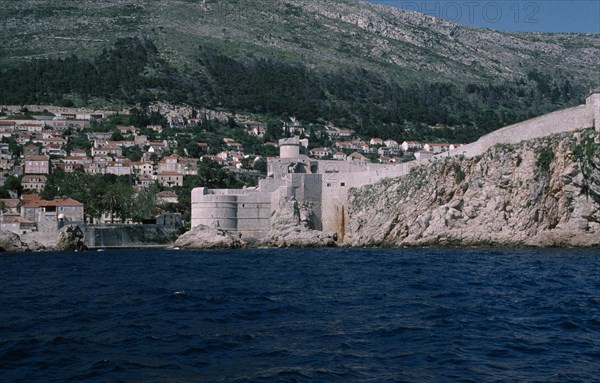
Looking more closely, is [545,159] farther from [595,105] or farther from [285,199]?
[285,199]

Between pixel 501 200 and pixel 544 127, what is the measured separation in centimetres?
512

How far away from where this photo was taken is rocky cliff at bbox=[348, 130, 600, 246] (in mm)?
46750

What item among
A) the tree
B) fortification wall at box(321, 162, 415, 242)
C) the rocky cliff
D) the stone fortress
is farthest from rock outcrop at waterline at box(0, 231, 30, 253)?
the rocky cliff

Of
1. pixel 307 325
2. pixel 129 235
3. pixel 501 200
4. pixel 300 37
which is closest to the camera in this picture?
pixel 307 325

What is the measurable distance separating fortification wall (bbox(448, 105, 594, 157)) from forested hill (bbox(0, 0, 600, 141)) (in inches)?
3066

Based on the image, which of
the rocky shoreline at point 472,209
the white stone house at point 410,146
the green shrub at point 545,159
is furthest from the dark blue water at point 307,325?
the white stone house at point 410,146

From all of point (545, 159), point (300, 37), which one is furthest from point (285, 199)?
point (300, 37)

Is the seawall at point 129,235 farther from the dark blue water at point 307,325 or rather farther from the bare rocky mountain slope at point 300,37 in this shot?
the bare rocky mountain slope at point 300,37

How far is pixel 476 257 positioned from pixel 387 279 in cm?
1144

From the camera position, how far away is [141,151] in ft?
365

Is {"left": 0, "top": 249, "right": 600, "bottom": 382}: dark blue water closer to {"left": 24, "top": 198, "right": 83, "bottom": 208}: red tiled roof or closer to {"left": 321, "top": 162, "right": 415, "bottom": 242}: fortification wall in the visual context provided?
{"left": 321, "top": 162, "right": 415, "bottom": 242}: fortification wall

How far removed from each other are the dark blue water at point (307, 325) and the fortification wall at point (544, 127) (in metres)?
18.8

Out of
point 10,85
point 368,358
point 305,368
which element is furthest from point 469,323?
point 10,85

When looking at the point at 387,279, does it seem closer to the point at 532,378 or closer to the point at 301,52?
the point at 532,378
